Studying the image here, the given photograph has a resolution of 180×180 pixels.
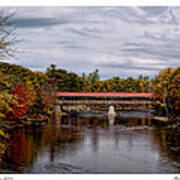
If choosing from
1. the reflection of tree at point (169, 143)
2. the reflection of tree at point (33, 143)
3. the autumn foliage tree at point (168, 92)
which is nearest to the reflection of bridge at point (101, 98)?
the autumn foliage tree at point (168, 92)

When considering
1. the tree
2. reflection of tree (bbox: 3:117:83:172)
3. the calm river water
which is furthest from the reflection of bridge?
the tree

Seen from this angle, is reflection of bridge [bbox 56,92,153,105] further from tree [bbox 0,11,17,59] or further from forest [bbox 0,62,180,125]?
tree [bbox 0,11,17,59]

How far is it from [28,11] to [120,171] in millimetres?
7328

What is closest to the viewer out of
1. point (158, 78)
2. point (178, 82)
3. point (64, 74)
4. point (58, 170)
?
point (58, 170)

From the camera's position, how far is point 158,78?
32531 mm

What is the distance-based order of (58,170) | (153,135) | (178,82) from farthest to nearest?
1. (178,82)
2. (153,135)
3. (58,170)

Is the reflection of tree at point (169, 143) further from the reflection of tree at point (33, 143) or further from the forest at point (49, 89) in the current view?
Result: the forest at point (49, 89)

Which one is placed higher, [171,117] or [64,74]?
[64,74]

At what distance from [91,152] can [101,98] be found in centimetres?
2694

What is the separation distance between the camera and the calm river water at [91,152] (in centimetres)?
1238

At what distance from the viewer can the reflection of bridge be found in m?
40.4

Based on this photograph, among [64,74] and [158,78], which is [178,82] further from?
[64,74]

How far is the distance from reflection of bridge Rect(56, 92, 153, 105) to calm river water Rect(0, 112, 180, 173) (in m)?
17.8
